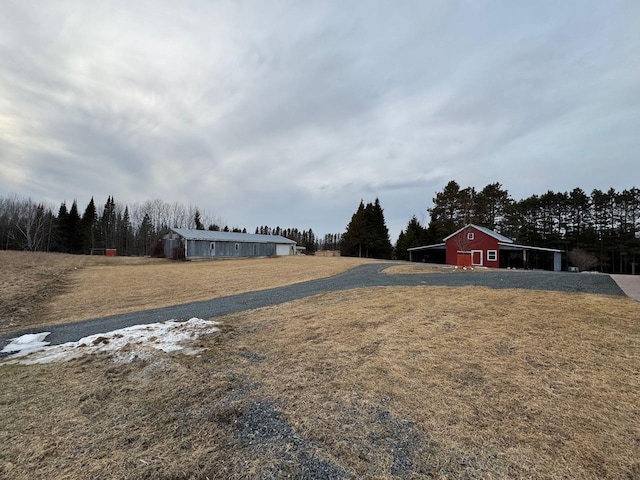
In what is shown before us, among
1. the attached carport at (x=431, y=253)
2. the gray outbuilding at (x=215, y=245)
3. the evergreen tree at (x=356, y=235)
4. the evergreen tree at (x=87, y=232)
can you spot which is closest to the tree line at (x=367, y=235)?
the evergreen tree at (x=356, y=235)

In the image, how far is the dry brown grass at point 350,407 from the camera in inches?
91.0

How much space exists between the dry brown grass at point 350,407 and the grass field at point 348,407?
2cm

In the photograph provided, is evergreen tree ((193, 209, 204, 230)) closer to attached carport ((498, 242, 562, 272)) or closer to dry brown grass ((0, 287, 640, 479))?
attached carport ((498, 242, 562, 272))

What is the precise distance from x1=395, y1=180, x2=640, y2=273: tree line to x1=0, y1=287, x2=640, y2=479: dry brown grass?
4286 cm

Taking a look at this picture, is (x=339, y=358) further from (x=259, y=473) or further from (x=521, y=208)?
(x=521, y=208)

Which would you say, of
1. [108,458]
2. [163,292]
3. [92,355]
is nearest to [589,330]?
[108,458]

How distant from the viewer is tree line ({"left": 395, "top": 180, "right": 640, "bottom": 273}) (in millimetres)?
37562

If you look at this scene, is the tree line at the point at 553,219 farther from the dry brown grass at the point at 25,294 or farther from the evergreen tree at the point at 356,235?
the dry brown grass at the point at 25,294

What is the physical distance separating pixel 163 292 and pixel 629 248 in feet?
165

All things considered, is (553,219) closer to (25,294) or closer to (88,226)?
(25,294)

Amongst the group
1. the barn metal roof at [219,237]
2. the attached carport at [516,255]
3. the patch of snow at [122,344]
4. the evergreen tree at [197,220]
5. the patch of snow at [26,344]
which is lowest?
the patch of snow at [26,344]

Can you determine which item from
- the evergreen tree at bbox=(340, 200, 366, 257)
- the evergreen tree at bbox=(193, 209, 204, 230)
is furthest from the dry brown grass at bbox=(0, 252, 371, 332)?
the evergreen tree at bbox=(193, 209, 204, 230)

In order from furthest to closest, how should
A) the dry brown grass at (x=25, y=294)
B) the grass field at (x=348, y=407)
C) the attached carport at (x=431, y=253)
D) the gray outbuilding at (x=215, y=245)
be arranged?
the attached carport at (x=431, y=253)
the gray outbuilding at (x=215, y=245)
the dry brown grass at (x=25, y=294)
the grass field at (x=348, y=407)

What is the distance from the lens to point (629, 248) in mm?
35688
